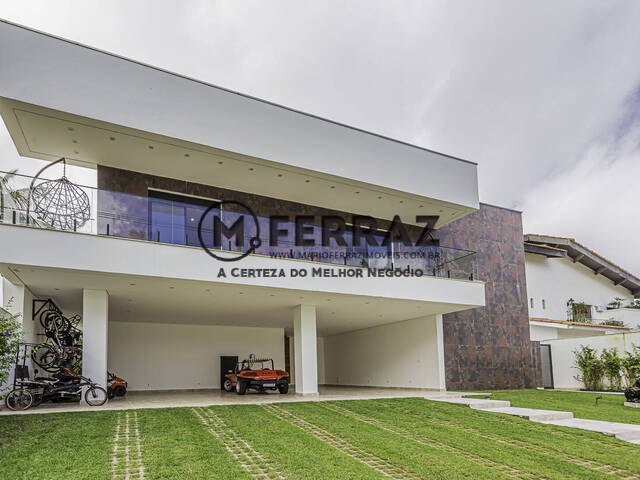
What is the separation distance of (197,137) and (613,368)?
15366 millimetres

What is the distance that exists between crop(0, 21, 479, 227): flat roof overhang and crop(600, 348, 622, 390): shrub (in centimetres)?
723

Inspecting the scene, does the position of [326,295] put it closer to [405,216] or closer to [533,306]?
[405,216]

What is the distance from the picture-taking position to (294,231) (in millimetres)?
13383

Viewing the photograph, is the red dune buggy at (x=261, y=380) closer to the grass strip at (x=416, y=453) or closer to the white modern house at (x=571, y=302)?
the grass strip at (x=416, y=453)

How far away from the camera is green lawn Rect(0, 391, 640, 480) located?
581 cm

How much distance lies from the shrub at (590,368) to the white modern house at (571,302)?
471mm

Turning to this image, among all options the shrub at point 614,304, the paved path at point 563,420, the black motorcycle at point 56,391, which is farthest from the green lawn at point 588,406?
the shrub at point 614,304

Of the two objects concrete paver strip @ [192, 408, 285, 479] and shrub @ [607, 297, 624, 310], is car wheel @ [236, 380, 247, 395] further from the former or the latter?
shrub @ [607, 297, 624, 310]

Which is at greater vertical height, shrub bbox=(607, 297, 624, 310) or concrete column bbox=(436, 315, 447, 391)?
shrub bbox=(607, 297, 624, 310)

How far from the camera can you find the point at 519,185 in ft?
82.9

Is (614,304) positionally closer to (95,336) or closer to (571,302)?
(571,302)

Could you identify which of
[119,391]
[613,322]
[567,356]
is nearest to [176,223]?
[119,391]

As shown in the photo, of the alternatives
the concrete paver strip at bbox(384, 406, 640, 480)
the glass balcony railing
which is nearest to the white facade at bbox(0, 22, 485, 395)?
the glass balcony railing

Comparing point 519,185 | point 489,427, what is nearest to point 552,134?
point 519,185
